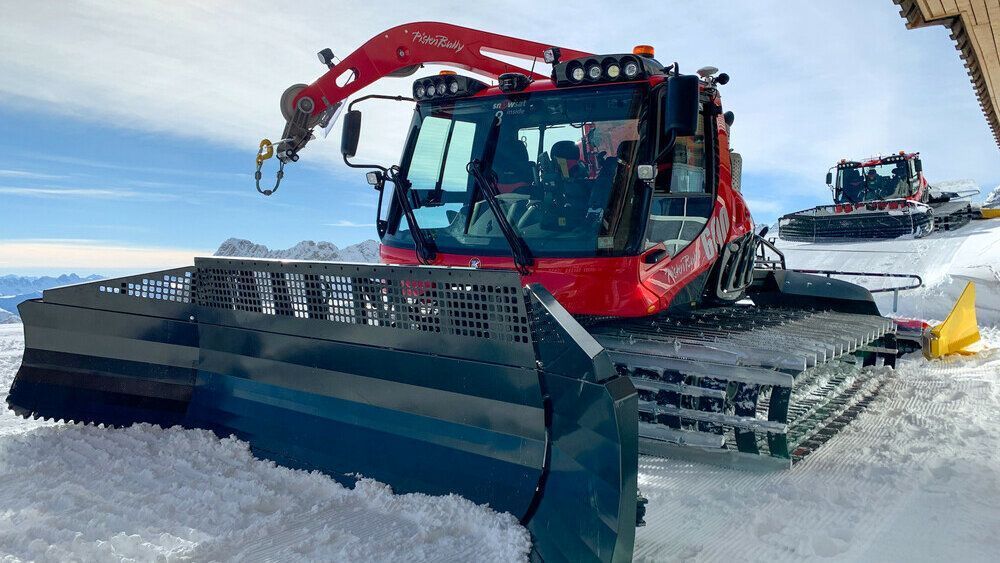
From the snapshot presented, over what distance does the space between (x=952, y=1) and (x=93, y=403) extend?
744 cm

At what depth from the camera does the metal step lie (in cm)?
344

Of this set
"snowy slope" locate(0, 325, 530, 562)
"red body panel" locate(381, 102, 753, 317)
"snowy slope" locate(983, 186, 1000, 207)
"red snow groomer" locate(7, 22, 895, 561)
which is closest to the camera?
"snowy slope" locate(0, 325, 530, 562)

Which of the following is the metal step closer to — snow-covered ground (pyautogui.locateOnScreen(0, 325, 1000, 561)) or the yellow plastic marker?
snow-covered ground (pyautogui.locateOnScreen(0, 325, 1000, 561))

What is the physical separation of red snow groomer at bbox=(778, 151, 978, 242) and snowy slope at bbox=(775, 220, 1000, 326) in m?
0.55

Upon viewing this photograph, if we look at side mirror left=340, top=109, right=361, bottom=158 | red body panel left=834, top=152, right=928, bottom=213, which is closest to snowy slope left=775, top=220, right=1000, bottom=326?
red body panel left=834, top=152, right=928, bottom=213

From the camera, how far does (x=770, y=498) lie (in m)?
3.39

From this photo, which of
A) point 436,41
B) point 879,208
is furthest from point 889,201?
point 436,41

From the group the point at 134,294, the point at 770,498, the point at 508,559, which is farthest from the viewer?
the point at 134,294

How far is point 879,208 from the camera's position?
18.5 metres

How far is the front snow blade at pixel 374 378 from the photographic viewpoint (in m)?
2.35

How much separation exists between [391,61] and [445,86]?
64.5 inches

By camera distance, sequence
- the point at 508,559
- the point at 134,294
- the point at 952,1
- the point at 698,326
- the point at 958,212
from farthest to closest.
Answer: the point at 958,212 → the point at 952,1 → the point at 698,326 → the point at 134,294 → the point at 508,559

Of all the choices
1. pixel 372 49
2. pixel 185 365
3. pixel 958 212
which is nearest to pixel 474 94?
pixel 372 49

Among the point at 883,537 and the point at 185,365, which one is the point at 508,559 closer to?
the point at 883,537
